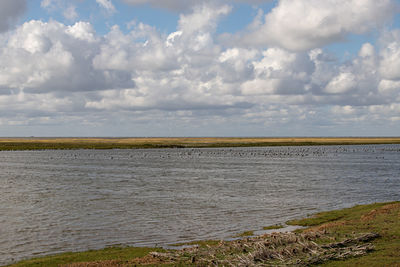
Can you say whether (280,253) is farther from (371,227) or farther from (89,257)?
(89,257)

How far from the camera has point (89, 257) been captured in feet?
60.9

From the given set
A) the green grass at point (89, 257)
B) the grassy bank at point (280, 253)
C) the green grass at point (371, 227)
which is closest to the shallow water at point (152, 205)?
the green grass at point (89, 257)

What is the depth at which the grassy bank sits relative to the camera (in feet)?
50.1

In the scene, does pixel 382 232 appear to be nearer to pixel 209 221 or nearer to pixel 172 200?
pixel 209 221

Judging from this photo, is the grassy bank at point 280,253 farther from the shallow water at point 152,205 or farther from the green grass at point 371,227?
the shallow water at point 152,205

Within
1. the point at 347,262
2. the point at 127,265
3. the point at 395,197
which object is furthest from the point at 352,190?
the point at 127,265

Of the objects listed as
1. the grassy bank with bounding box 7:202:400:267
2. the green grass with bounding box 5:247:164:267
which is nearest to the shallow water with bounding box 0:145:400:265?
the green grass with bounding box 5:247:164:267

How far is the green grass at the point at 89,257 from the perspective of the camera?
17641 millimetres

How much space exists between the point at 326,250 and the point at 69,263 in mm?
11333

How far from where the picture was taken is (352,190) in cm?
4434

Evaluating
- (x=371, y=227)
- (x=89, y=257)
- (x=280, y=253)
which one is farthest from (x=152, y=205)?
(x=280, y=253)

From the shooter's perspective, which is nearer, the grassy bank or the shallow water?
the grassy bank

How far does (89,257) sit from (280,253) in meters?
9.11

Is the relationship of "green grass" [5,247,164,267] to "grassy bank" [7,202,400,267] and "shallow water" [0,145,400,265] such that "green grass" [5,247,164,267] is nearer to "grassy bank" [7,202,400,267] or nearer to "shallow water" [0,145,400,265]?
"grassy bank" [7,202,400,267]
